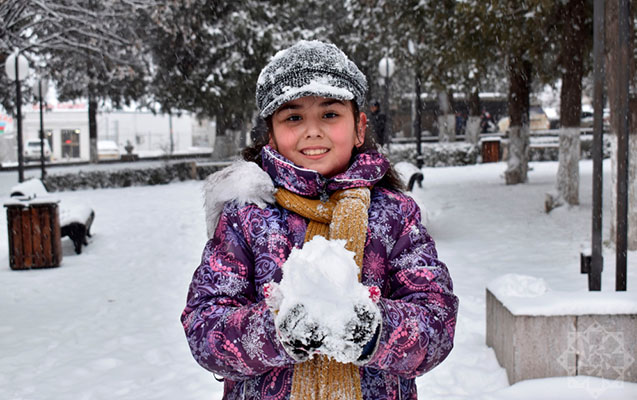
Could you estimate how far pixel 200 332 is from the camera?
5.04 ft

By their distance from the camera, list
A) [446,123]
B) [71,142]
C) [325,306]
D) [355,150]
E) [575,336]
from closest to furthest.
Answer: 1. [325,306]
2. [355,150]
3. [575,336]
4. [446,123]
5. [71,142]

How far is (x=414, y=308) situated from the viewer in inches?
60.0

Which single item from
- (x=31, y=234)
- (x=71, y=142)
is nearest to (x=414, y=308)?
(x=31, y=234)

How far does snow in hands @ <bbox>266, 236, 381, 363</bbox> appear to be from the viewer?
1269mm

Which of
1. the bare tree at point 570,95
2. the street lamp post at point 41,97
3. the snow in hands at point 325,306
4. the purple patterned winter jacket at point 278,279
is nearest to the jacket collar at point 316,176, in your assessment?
the purple patterned winter jacket at point 278,279

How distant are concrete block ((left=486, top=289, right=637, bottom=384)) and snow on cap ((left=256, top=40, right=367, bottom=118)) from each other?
9.19 ft

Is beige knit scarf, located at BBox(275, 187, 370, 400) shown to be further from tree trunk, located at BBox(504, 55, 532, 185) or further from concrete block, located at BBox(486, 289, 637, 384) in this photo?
tree trunk, located at BBox(504, 55, 532, 185)

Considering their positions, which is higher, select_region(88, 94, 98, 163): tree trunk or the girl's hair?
select_region(88, 94, 98, 163): tree trunk

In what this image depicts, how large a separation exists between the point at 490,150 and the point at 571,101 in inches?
485

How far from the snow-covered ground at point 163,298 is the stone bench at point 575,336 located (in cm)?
9

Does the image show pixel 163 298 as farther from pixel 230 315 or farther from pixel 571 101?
pixel 571 101

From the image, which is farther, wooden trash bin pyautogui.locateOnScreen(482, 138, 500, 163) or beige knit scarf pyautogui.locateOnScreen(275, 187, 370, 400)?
wooden trash bin pyautogui.locateOnScreen(482, 138, 500, 163)

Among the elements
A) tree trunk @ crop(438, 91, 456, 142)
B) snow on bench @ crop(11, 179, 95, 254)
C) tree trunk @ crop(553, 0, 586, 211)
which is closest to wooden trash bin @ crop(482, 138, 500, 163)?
tree trunk @ crop(438, 91, 456, 142)

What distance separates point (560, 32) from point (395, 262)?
11.0 m
